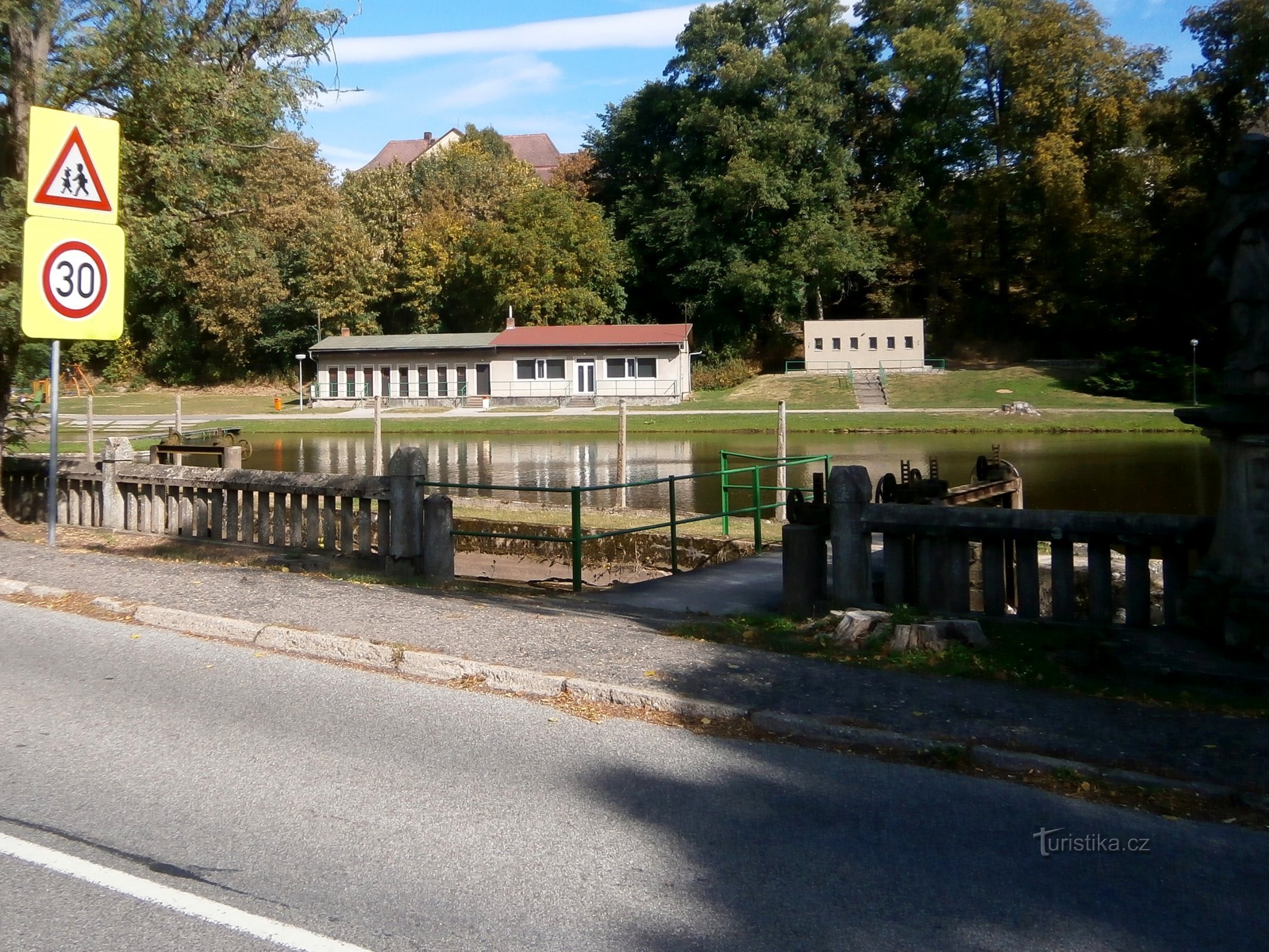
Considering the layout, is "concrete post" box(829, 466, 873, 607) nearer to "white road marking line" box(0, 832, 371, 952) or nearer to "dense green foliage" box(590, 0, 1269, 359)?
"white road marking line" box(0, 832, 371, 952)

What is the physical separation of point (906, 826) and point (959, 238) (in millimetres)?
70583

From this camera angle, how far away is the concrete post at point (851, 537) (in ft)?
31.3

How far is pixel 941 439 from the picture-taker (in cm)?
4291

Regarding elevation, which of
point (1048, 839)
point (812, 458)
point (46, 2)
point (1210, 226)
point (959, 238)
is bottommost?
point (1048, 839)

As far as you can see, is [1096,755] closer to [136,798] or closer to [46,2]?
[136,798]

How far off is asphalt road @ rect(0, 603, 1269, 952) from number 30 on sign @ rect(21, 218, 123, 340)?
21.0ft

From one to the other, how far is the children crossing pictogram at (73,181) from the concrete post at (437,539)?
490 cm

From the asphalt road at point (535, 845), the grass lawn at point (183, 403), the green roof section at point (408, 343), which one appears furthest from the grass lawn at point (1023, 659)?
the green roof section at point (408, 343)

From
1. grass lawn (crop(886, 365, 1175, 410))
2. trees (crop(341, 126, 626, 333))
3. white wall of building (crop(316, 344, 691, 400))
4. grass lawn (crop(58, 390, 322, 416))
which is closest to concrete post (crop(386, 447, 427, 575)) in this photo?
grass lawn (crop(886, 365, 1175, 410))

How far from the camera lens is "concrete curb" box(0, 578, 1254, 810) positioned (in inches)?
225

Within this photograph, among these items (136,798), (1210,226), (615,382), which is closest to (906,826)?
(136,798)

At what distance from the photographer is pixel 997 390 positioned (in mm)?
56406

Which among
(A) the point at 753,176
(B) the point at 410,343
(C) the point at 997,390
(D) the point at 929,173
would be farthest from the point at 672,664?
(D) the point at 929,173

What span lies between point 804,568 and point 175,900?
21.9 ft
